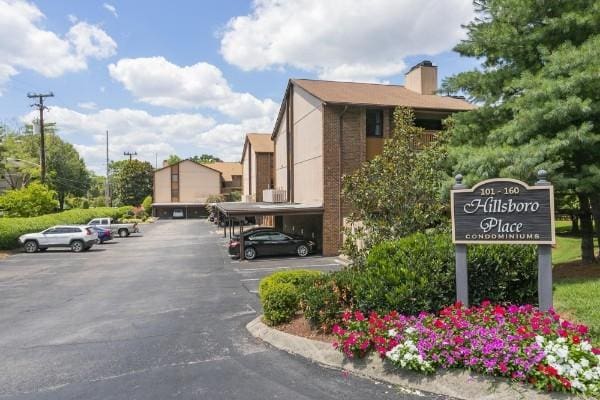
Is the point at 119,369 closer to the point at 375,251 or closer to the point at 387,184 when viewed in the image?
the point at 375,251

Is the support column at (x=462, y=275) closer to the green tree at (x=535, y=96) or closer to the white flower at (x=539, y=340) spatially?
the white flower at (x=539, y=340)

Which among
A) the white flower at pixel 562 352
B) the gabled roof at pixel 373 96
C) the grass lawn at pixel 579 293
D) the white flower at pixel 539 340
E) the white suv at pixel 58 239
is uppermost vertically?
the gabled roof at pixel 373 96

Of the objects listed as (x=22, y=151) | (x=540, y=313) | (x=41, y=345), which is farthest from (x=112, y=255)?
(x=22, y=151)

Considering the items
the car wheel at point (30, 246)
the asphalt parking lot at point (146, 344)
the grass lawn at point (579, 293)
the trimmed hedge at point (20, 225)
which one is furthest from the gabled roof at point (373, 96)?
the trimmed hedge at point (20, 225)

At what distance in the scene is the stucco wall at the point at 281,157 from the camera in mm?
32250

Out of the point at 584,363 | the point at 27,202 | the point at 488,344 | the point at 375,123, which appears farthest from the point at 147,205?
the point at 584,363

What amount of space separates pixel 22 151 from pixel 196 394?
234 ft

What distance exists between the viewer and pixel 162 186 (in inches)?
2832

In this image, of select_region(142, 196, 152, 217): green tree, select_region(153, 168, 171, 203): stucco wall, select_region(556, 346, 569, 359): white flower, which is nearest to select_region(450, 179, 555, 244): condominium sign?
select_region(556, 346, 569, 359): white flower

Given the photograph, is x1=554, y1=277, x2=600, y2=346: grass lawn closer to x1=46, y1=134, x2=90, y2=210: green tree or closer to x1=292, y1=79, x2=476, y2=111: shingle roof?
x1=292, y1=79, x2=476, y2=111: shingle roof

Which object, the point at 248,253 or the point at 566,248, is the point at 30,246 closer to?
the point at 248,253

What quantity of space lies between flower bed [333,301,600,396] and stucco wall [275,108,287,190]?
26.1 meters

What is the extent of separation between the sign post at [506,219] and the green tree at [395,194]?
208cm

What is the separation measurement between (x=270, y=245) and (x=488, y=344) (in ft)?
57.7
